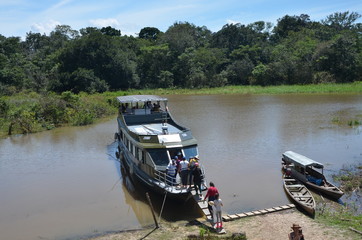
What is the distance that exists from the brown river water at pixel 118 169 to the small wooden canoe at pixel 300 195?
0.43 metres

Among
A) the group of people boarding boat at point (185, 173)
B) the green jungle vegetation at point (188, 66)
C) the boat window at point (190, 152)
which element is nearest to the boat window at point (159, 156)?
the group of people boarding boat at point (185, 173)

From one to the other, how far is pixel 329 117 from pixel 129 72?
131ft

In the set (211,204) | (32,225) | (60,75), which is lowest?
(32,225)

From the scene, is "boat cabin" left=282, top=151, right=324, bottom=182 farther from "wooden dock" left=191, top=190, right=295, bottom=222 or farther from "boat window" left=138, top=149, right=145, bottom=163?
"boat window" left=138, top=149, right=145, bottom=163

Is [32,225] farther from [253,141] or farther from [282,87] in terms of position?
[282,87]

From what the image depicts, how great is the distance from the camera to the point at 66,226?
42.5 feet

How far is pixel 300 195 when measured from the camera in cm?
1398

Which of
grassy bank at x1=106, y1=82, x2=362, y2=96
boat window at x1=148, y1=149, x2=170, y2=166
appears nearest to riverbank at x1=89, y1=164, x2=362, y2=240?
boat window at x1=148, y1=149, x2=170, y2=166

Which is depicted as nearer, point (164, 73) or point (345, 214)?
point (345, 214)

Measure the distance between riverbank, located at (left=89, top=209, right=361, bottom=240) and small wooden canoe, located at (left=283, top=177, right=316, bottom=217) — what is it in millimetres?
316

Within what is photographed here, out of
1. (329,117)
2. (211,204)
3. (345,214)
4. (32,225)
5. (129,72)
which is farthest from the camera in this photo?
(129,72)

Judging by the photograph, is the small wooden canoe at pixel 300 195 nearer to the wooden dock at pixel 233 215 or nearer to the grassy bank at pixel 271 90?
the wooden dock at pixel 233 215

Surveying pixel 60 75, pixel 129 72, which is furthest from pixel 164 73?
pixel 60 75

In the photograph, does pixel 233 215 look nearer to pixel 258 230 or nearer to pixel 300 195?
pixel 258 230
